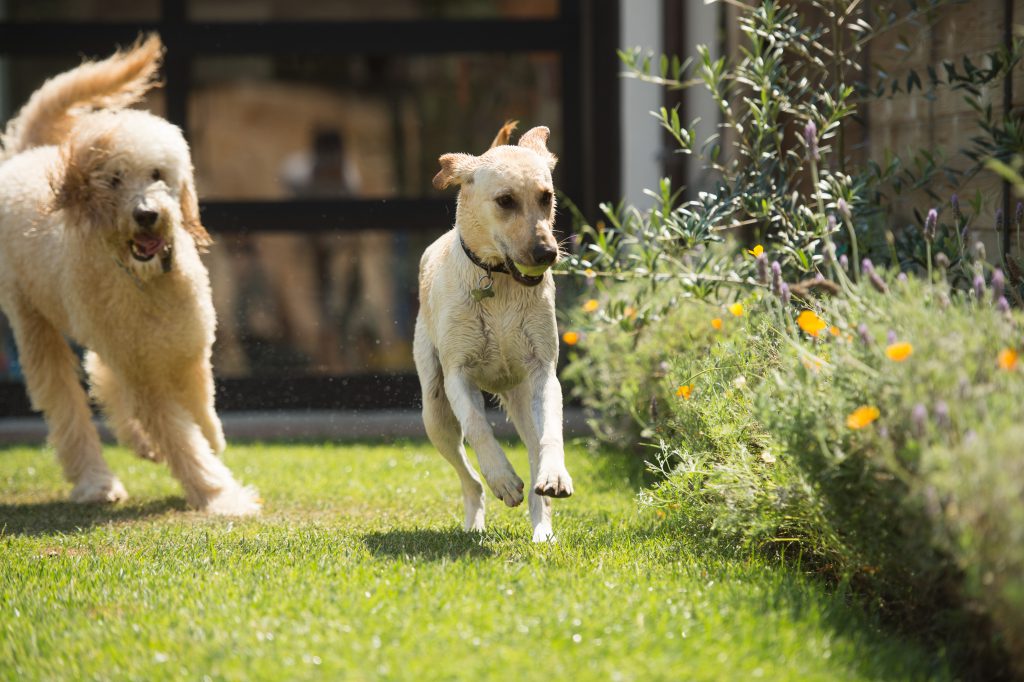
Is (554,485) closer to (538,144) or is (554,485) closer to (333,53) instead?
(538,144)

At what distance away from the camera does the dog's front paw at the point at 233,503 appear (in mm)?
5832

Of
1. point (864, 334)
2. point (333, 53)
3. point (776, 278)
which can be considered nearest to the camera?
point (864, 334)

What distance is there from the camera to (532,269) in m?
4.46

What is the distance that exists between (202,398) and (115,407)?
0.69m

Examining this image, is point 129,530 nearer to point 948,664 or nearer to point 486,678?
point 486,678

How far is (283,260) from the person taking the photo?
10.9m

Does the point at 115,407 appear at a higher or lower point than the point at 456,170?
lower

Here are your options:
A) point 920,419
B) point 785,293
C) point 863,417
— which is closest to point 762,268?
point 785,293

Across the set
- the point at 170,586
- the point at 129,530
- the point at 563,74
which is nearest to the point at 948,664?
the point at 170,586

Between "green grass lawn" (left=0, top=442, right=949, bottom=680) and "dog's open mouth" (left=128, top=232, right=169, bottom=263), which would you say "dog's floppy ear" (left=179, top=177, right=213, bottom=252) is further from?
"green grass lawn" (left=0, top=442, right=949, bottom=680)

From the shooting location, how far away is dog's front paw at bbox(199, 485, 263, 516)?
5.83 metres

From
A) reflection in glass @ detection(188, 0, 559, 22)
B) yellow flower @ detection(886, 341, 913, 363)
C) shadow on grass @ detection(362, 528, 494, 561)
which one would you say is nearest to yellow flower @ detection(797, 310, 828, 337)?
yellow flower @ detection(886, 341, 913, 363)

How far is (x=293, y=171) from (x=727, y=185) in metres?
8.48

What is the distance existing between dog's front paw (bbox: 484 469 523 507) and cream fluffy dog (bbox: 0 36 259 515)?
6.15ft
